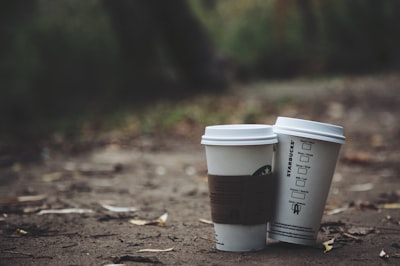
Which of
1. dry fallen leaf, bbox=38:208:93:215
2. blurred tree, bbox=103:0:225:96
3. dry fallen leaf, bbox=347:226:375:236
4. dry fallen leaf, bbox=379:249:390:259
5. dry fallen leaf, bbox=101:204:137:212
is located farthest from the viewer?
blurred tree, bbox=103:0:225:96

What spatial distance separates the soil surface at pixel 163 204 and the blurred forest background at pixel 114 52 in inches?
99.5

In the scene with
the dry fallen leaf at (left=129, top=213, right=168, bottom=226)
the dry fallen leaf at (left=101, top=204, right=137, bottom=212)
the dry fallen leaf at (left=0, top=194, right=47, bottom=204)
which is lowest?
the dry fallen leaf at (left=0, top=194, right=47, bottom=204)

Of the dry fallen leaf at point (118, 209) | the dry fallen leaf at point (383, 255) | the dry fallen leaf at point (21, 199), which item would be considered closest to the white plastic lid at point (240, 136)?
the dry fallen leaf at point (383, 255)

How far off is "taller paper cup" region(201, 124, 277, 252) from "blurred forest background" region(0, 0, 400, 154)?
19.9 feet

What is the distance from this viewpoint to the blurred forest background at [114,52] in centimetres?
1081

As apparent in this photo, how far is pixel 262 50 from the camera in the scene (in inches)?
587

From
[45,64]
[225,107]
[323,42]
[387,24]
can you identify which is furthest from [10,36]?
[387,24]

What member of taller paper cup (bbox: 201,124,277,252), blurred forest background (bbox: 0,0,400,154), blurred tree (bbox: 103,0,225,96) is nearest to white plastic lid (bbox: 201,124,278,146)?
taller paper cup (bbox: 201,124,277,252)

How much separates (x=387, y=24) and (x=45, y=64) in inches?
288

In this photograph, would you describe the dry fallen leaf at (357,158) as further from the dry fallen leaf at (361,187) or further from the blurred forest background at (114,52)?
the blurred forest background at (114,52)

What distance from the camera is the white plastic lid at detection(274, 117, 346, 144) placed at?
10.2ft

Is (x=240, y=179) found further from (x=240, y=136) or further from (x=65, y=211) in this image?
(x=65, y=211)

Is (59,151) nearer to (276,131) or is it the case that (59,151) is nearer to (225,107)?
(225,107)

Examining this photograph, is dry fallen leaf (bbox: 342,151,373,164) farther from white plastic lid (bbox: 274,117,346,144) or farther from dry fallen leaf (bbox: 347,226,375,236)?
white plastic lid (bbox: 274,117,346,144)
